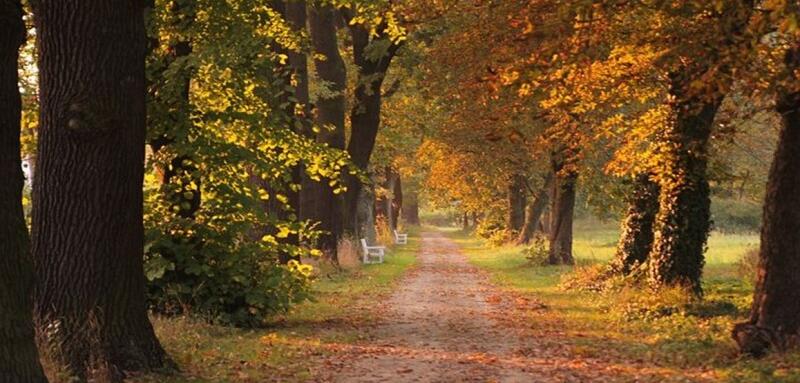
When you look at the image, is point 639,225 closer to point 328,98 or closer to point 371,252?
point 328,98

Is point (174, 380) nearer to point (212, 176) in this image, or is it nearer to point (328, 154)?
point (212, 176)

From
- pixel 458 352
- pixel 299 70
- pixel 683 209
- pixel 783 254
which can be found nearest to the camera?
pixel 783 254

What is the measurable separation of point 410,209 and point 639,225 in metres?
77.1

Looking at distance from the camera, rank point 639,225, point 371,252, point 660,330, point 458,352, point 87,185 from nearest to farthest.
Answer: point 87,185 < point 458,352 < point 660,330 < point 639,225 < point 371,252

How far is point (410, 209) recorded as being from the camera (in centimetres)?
9819

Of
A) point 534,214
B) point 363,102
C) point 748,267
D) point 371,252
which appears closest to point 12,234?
point 748,267

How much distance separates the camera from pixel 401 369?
36.4 feet

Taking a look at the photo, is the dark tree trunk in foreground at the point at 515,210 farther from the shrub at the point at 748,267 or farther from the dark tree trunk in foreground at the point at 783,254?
the dark tree trunk in foreground at the point at 783,254

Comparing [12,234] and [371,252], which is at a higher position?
[12,234]

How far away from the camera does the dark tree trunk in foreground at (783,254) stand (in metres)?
11.1

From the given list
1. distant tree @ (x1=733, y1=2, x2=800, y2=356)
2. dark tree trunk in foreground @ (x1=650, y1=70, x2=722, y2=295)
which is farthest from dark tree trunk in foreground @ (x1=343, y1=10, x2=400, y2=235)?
distant tree @ (x1=733, y1=2, x2=800, y2=356)

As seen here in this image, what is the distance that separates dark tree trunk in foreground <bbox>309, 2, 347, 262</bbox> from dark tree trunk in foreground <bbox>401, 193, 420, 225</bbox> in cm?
6480

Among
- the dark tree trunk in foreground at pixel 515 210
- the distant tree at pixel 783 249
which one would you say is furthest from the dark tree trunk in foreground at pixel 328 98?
the dark tree trunk in foreground at pixel 515 210

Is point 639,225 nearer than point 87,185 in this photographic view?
No
